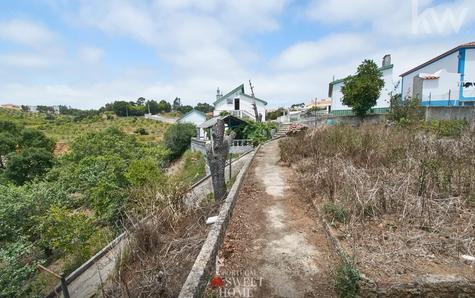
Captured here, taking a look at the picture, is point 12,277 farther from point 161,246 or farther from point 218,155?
point 218,155

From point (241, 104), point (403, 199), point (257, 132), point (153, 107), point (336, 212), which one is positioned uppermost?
point (153, 107)

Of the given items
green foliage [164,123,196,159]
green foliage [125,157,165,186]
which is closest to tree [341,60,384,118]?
green foliage [125,157,165,186]

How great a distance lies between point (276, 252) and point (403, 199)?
8.22 feet

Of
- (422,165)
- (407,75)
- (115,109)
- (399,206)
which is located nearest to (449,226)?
(399,206)

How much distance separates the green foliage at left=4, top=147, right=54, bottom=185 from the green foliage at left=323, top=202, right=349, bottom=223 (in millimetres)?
23080

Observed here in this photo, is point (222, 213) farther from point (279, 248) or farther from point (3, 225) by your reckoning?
point (3, 225)

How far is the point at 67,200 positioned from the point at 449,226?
14077mm

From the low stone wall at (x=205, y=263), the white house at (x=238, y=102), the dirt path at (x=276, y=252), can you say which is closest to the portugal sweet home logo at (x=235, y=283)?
the dirt path at (x=276, y=252)

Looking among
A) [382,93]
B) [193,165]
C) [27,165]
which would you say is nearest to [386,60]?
[382,93]

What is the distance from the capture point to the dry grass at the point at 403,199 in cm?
321

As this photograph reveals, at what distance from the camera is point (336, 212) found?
4.18m

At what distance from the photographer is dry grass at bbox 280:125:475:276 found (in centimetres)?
321

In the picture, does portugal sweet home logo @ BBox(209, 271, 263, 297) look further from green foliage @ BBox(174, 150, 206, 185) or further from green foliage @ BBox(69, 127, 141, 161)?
green foliage @ BBox(174, 150, 206, 185)

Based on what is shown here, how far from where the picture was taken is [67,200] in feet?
38.2
